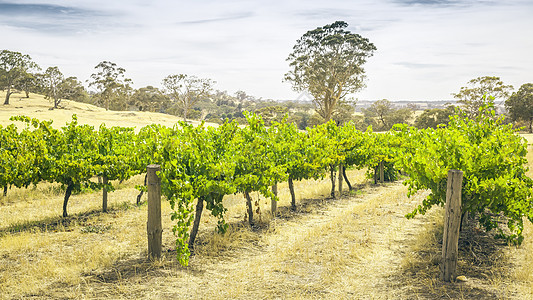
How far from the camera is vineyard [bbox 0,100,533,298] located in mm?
6905

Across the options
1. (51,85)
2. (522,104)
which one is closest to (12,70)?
(51,85)

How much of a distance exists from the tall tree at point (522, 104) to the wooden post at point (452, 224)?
57.9 meters

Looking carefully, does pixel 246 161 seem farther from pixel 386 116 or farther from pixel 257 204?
pixel 386 116

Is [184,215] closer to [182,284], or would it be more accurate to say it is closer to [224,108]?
[182,284]

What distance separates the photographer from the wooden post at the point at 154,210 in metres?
7.25

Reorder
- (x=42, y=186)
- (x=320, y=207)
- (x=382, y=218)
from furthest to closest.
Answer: (x=42, y=186)
(x=320, y=207)
(x=382, y=218)

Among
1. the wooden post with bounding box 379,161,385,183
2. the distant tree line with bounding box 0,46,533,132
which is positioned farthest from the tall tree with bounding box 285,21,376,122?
the wooden post with bounding box 379,161,385,183

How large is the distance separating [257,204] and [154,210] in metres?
3.36

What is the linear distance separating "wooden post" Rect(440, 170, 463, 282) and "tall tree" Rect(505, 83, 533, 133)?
57925mm

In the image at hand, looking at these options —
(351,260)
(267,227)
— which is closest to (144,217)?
(267,227)

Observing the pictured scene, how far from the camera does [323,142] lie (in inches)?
523

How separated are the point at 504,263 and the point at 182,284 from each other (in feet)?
19.5

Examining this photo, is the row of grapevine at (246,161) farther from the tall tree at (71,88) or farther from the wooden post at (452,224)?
the tall tree at (71,88)

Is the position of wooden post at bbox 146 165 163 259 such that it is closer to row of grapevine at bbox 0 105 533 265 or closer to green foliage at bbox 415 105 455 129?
row of grapevine at bbox 0 105 533 265
